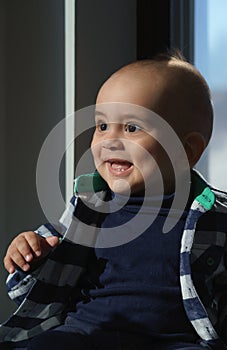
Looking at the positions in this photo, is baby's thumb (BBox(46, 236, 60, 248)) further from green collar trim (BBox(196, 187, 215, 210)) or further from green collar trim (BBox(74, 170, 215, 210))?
green collar trim (BBox(196, 187, 215, 210))

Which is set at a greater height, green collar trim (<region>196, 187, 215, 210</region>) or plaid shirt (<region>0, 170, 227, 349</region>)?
green collar trim (<region>196, 187, 215, 210</region>)

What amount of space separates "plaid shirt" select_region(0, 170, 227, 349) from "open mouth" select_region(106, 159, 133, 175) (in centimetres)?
9

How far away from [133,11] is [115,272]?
0.77m

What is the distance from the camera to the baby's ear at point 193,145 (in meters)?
1.11

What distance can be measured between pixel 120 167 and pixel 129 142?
42 mm

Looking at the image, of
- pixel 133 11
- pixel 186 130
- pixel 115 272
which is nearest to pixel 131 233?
pixel 115 272

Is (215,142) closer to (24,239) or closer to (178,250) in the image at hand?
(178,250)

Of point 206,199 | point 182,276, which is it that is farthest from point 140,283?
point 206,199

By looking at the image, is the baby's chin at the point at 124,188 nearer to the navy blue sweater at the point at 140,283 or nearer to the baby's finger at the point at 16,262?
the navy blue sweater at the point at 140,283

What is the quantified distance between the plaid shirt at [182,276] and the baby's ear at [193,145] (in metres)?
0.04

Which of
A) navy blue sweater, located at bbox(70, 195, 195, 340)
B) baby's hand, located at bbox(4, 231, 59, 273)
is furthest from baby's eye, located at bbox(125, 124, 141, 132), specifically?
baby's hand, located at bbox(4, 231, 59, 273)

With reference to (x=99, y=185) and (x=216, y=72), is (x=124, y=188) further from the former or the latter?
(x=216, y=72)

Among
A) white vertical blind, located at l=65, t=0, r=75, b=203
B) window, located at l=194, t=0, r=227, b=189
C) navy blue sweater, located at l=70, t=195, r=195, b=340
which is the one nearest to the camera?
navy blue sweater, located at l=70, t=195, r=195, b=340

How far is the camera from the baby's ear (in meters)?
1.11
